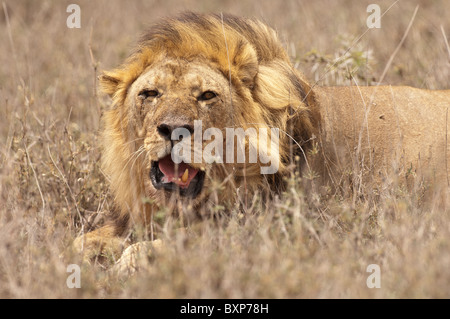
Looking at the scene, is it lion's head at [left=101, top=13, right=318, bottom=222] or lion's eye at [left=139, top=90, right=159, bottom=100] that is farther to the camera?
lion's eye at [left=139, top=90, right=159, bottom=100]

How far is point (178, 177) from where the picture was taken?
13.1ft

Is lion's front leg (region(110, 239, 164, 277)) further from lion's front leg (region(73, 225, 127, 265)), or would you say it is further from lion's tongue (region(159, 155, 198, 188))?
lion's tongue (region(159, 155, 198, 188))

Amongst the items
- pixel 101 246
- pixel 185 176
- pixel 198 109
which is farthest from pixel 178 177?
pixel 101 246

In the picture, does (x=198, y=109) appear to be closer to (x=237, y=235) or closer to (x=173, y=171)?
(x=173, y=171)

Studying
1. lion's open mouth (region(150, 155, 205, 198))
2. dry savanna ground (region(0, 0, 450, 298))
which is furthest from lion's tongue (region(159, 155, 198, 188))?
dry savanna ground (region(0, 0, 450, 298))

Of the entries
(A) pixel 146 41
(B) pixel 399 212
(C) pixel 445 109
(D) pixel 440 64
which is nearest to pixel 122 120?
(A) pixel 146 41

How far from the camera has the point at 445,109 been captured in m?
4.96

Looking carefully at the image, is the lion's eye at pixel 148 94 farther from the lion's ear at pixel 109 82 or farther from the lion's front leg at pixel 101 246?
the lion's front leg at pixel 101 246

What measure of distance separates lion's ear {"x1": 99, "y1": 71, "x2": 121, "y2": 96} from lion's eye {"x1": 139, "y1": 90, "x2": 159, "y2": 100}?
36cm

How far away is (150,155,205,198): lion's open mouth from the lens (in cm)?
401

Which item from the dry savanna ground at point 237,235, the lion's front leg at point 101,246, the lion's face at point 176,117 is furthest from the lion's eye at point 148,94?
the lion's front leg at point 101,246

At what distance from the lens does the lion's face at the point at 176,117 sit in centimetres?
391

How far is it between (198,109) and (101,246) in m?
1.13
